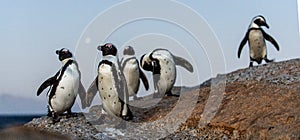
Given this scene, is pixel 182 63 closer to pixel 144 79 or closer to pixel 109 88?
pixel 144 79

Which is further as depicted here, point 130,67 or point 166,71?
point 166,71

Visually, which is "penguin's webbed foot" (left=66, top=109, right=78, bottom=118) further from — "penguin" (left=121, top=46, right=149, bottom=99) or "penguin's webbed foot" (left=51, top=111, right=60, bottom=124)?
"penguin" (left=121, top=46, right=149, bottom=99)

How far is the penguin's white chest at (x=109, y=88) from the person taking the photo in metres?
6.49

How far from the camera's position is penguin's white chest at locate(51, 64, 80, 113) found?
669 cm

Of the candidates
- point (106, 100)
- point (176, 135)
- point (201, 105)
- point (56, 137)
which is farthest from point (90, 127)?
point (56, 137)

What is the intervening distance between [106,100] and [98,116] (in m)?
0.60

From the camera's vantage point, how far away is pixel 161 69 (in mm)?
8227

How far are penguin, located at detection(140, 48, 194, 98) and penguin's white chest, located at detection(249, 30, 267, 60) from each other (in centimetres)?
287

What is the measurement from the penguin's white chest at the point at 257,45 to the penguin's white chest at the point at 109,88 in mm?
4977

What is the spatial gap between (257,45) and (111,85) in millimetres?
5119

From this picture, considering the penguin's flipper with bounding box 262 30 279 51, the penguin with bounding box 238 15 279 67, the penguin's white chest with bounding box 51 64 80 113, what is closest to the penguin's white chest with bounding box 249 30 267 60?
the penguin with bounding box 238 15 279 67

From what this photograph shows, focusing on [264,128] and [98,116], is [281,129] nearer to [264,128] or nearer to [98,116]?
[264,128]

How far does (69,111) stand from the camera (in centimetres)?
692

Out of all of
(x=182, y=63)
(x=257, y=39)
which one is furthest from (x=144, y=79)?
(x=257, y=39)
